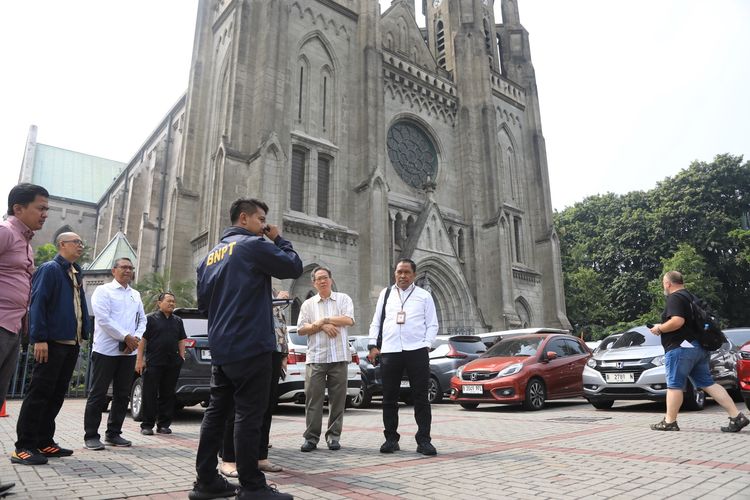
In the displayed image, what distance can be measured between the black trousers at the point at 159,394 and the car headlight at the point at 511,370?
593cm

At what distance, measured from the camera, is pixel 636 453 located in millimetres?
4754

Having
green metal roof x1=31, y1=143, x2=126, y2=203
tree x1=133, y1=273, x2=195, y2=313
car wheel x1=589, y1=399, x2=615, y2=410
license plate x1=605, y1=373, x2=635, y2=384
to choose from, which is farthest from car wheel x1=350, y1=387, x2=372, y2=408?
green metal roof x1=31, y1=143, x2=126, y2=203

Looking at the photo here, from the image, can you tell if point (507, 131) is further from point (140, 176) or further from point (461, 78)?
point (140, 176)

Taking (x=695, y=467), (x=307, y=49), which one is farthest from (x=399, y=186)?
(x=695, y=467)

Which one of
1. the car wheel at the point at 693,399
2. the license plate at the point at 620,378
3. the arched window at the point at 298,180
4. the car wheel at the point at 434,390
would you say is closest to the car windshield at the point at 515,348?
the license plate at the point at 620,378

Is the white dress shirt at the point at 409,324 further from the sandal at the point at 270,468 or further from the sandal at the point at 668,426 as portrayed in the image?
the sandal at the point at 668,426

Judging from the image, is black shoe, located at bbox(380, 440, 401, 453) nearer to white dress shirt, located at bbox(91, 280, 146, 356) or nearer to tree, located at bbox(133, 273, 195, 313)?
white dress shirt, located at bbox(91, 280, 146, 356)

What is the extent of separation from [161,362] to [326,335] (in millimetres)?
2571

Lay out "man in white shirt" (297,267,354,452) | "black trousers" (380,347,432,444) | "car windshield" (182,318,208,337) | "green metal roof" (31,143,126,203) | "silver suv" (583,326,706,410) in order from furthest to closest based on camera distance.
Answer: "green metal roof" (31,143,126,203) < "silver suv" (583,326,706,410) < "car windshield" (182,318,208,337) < "man in white shirt" (297,267,354,452) < "black trousers" (380,347,432,444)

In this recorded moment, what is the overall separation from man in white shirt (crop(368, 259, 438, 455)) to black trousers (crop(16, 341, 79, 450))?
302 centimetres

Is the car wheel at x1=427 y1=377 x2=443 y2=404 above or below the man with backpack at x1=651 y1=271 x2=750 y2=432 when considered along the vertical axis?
below

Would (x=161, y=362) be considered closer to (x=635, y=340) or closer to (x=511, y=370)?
(x=511, y=370)

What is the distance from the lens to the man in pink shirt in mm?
3771

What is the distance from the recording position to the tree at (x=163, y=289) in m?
19.5
